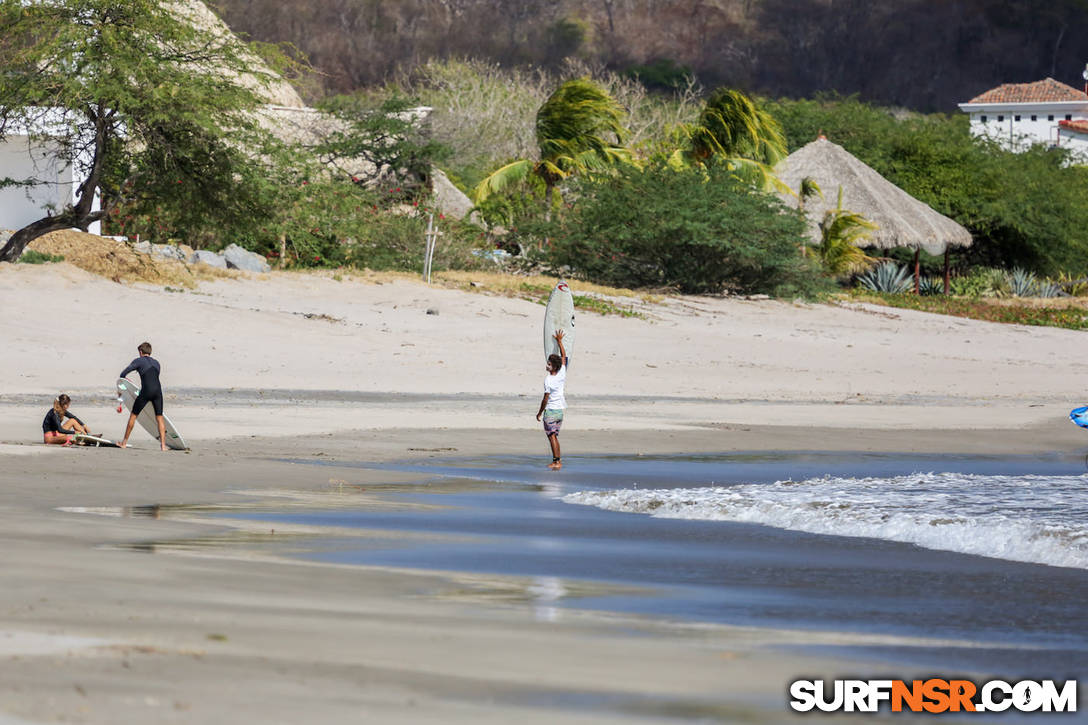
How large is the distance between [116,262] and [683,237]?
499 inches

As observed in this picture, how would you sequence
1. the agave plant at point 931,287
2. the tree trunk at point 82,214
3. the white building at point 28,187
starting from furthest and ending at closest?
the agave plant at point 931,287
the white building at point 28,187
the tree trunk at point 82,214

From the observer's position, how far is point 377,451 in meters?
14.5

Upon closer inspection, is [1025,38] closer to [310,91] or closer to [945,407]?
[310,91]

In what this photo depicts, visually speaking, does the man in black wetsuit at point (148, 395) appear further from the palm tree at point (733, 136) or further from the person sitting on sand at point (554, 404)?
the palm tree at point (733, 136)

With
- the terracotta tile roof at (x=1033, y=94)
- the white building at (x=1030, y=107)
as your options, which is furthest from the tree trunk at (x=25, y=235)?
the terracotta tile roof at (x=1033, y=94)

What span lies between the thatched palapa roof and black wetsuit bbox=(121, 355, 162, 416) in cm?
2994

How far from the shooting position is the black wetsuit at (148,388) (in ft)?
45.5

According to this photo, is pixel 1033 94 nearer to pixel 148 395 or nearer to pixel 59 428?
pixel 148 395

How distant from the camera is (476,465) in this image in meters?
13.8

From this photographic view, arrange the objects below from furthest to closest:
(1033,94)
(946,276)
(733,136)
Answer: (1033,94) → (946,276) → (733,136)

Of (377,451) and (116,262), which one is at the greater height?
(116,262)

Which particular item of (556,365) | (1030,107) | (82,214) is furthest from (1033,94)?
(556,365)

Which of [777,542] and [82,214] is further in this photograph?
[82,214]

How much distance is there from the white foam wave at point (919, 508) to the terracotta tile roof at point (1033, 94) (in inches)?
4398
